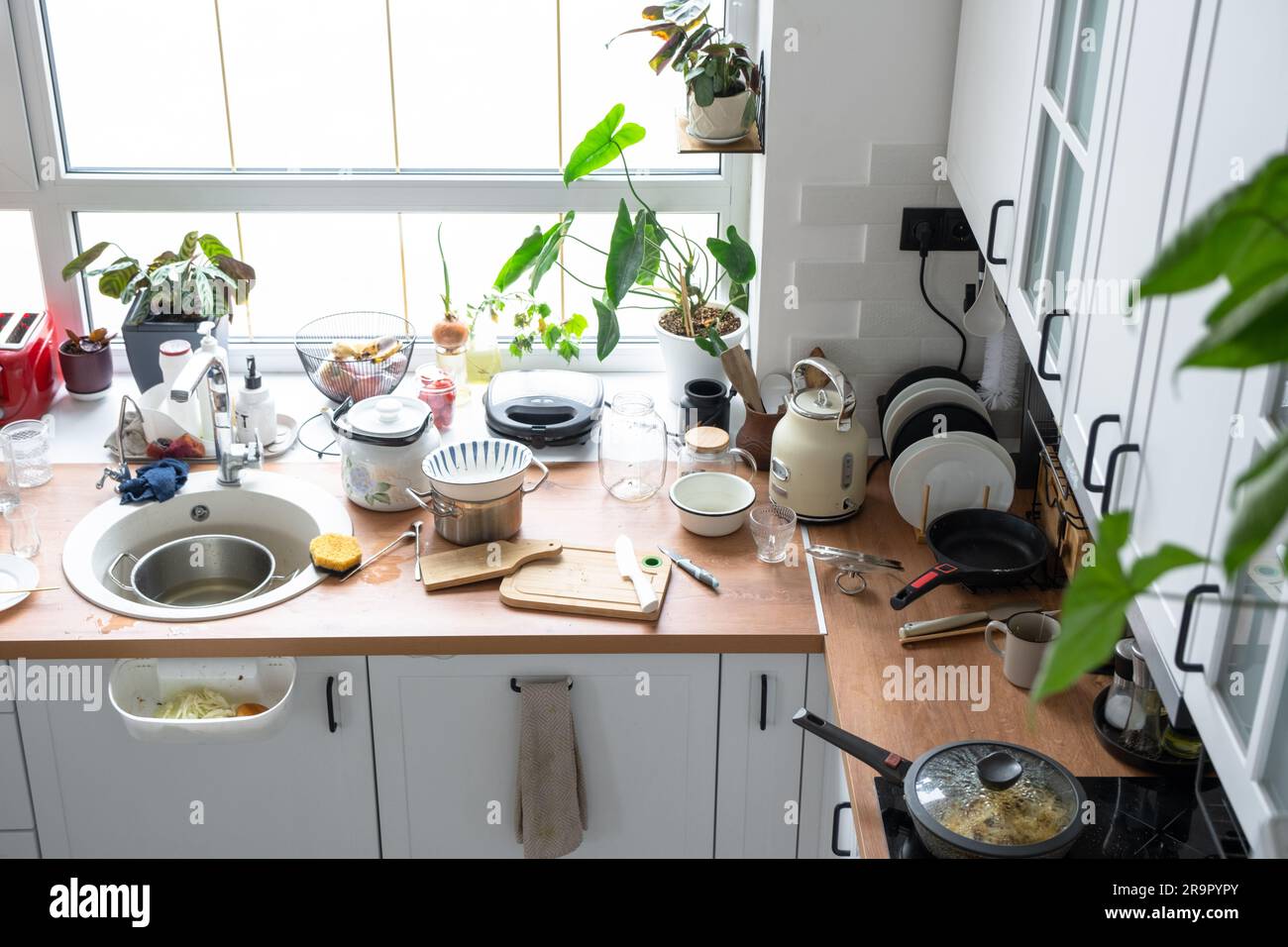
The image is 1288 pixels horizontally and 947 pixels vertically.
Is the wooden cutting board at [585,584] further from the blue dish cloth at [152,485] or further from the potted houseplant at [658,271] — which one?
the blue dish cloth at [152,485]

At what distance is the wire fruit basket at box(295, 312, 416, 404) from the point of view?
2.77 metres

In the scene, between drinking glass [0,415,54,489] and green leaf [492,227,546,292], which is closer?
drinking glass [0,415,54,489]

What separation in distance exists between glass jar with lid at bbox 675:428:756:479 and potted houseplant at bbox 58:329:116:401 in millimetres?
1309

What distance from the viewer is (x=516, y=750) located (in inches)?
91.1

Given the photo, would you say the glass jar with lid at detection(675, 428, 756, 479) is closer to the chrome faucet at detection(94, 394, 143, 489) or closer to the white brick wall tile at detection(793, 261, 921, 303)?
the white brick wall tile at detection(793, 261, 921, 303)

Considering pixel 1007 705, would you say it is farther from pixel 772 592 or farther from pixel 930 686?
pixel 772 592

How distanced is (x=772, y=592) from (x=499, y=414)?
30.7 inches

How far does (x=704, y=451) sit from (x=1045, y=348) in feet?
3.04

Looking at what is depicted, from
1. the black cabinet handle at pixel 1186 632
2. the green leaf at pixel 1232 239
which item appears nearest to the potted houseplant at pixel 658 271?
the black cabinet handle at pixel 1186 632

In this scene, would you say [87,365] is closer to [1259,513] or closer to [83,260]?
[83,260]

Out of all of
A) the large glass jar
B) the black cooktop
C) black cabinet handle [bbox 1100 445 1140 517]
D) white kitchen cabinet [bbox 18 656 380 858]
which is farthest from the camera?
the large glass jar

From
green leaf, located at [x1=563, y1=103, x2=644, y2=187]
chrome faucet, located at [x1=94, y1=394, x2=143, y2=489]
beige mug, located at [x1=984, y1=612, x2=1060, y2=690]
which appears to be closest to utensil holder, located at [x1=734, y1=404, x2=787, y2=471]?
green leaf, located at [x1=563, y1=103, x2=644, y2=187]
